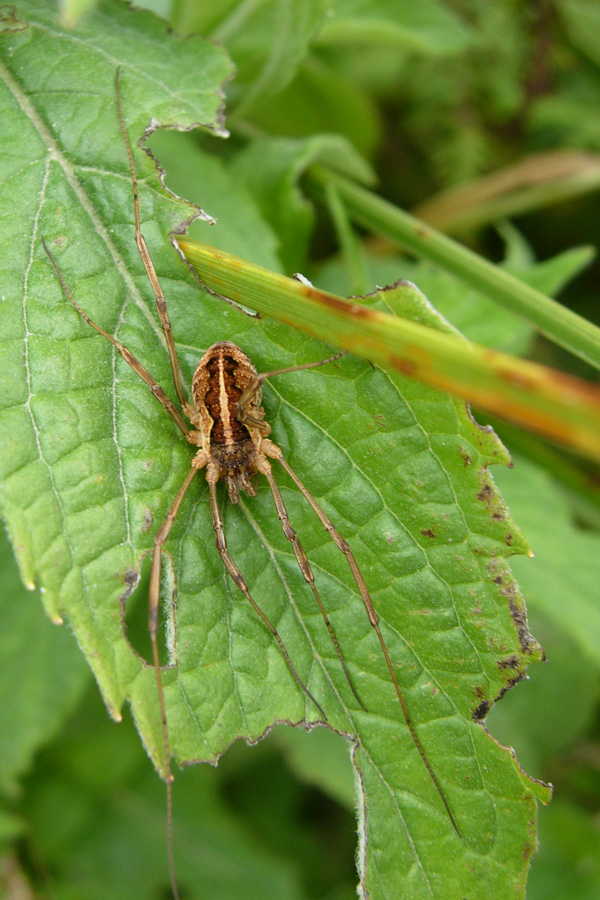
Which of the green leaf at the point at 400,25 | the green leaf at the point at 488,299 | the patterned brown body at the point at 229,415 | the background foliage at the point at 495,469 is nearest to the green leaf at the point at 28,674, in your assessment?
the background foliage at the point at 495,469

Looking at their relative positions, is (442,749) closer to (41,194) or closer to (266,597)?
(266,597)

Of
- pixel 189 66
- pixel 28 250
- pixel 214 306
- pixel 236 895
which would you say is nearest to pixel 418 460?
pixel 214 306

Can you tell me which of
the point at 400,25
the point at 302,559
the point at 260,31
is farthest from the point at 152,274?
the point at 400,25

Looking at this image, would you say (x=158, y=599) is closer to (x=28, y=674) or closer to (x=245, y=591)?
(x=245, y=591)

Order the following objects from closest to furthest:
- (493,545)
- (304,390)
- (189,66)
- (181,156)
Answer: (493,545) < (304,390) < (189,66) < (181,156)

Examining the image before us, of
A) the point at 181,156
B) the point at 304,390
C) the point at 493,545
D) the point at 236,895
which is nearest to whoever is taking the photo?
the point at 493,545

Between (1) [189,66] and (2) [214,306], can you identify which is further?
(1) [189,66]
